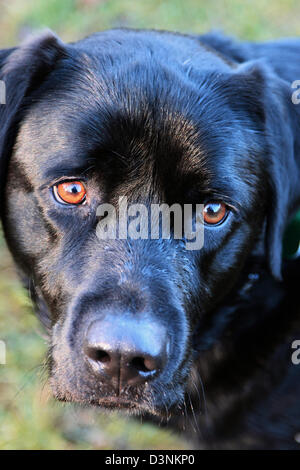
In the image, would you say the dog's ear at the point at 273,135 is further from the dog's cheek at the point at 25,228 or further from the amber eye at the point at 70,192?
Answer: the dog's cheek at the point at 25,228

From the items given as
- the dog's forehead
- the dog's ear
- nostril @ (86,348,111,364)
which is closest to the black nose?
nostril @ (86,348,111,364)

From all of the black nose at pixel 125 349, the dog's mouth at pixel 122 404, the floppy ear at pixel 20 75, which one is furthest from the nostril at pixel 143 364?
the floppy ear at pixel 20 75

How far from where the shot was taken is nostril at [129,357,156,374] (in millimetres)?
1919

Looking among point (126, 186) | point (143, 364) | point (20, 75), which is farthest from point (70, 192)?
point (143, 364)

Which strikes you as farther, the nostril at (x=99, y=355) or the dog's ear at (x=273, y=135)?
the dog's ear at (x=273, y=135)

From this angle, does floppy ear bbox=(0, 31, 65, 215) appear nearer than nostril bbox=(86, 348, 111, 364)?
No

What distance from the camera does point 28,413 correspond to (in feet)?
10.8

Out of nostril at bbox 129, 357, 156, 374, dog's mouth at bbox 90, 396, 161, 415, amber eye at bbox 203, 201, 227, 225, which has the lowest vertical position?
dog's mouth at bbox 90, 396, 161, 415

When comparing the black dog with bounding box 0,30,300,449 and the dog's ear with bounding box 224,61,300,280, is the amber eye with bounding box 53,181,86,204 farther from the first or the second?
the dog's ear with bounding box 224,61,300,280

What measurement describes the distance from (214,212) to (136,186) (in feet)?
1.04

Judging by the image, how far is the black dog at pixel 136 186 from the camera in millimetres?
2035

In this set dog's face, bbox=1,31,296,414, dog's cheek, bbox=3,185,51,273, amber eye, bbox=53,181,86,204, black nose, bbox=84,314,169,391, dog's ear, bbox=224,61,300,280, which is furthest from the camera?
dog's ear, bbox=224,61,300,280

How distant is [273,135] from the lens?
2.38 meters

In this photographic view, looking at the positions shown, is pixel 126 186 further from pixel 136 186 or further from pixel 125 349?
pixel 125 349
